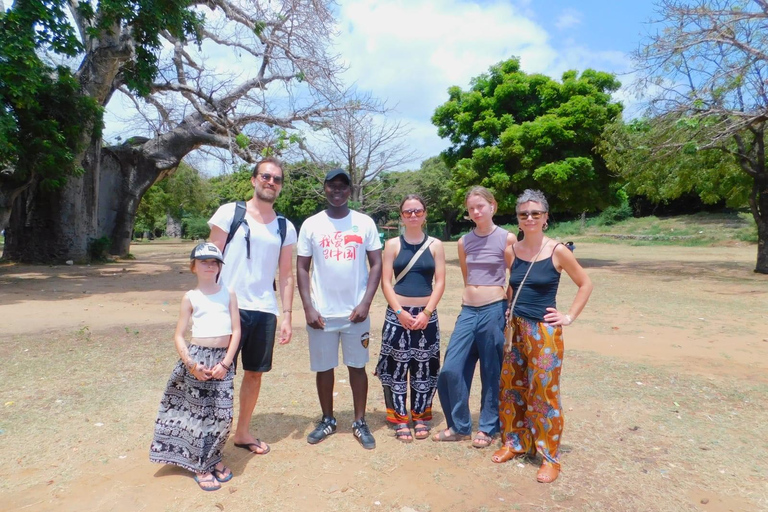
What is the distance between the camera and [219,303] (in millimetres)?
3154

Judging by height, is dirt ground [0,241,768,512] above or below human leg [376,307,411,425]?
below

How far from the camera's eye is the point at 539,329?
3.25m

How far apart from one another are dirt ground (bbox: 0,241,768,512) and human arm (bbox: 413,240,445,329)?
880 millimetres

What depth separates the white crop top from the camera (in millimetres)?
3098

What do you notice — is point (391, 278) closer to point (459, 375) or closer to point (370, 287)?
point (370, 287)

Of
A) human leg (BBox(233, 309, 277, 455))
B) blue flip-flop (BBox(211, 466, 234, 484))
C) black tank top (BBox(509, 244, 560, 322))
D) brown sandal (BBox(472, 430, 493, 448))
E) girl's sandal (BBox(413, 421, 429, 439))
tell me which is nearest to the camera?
blue flip-flop (BBox(211, 466, 234, 484))

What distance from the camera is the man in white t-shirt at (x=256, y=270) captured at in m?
3.33

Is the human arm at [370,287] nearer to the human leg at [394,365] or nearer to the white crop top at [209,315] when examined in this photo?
the human leg at [394,365]

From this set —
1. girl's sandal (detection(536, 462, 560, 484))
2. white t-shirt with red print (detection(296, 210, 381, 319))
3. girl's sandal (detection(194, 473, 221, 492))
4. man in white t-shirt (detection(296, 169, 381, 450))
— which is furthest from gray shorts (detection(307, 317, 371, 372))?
girl's sandal (detection(536, 462, 560, 484))

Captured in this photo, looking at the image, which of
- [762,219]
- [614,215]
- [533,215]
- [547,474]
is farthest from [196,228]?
[547,474]

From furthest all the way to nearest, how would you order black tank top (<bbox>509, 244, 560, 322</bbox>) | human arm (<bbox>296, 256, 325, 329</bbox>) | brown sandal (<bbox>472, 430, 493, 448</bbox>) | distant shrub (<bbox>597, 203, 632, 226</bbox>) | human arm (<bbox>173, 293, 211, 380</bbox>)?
distant shrub (<bbox>597, 203, 632, 226</bbox>)
brown sandal (<bbox>472, 430, 493, 448</bbox>)
human arm (<bbox>296, 256, 325, 329</bbox>)
black tank top (<bbox>509, 244, 560, 322</bbox>)
human arm (<bbox>173, 293, 211, 380</bbox>)

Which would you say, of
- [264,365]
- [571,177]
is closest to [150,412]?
[264,365]

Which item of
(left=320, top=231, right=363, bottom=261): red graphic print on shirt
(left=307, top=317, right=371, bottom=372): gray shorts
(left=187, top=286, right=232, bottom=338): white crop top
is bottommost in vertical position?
(left=307, top=317, right=371, bottom=372): gray shorts

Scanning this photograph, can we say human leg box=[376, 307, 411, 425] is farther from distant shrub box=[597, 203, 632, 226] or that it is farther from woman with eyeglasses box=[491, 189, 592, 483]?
distant shrub box=[597, 203, 632, 226]
